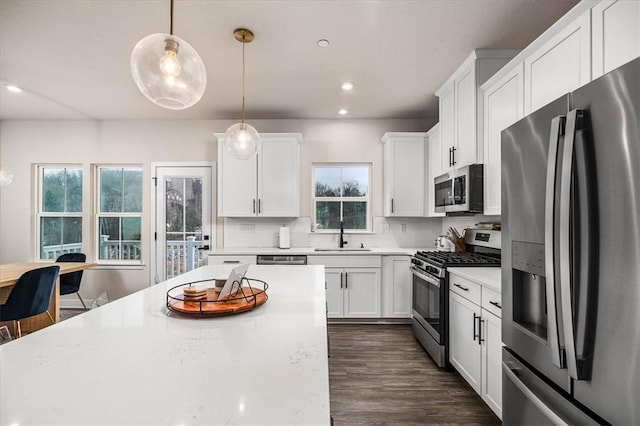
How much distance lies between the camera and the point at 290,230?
15.1ft

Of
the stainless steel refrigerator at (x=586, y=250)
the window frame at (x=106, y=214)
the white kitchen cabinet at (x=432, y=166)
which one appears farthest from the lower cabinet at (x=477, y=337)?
the window frame at (x=106, y=214)

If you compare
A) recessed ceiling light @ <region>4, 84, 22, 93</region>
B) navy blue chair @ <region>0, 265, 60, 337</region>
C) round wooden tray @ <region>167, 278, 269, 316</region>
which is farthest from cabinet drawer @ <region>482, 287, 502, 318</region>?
recessed ceiling light @ <region>4, 84, 22, 93</region>

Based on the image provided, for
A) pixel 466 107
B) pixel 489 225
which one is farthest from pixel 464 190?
pixel 466 107

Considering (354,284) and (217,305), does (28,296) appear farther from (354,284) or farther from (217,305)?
(354,284)

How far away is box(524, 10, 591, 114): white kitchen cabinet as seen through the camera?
163 centimetres

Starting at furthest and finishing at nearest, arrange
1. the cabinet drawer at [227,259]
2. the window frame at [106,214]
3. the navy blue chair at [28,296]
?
the window frame at [106,214], the cabinet drawer at [227,259], the navy blue chair at [28,296]

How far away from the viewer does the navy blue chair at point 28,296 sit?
2.82 meters

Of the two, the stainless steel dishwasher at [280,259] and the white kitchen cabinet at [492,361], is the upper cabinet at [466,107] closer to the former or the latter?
the white kitchen cabinet at [492,361]

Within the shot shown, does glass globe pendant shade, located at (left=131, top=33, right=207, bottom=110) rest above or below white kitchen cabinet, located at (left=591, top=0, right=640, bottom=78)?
below

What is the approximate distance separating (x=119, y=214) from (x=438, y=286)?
436 centimetres

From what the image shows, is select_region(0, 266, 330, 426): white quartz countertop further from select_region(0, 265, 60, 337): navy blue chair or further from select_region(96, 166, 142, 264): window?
select_region(96, 166, 142, 264): window

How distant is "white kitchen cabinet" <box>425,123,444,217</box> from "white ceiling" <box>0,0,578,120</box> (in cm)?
39

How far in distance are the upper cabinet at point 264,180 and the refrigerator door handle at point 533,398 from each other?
3102 millimetres

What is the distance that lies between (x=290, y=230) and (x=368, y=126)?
179 centimetres
